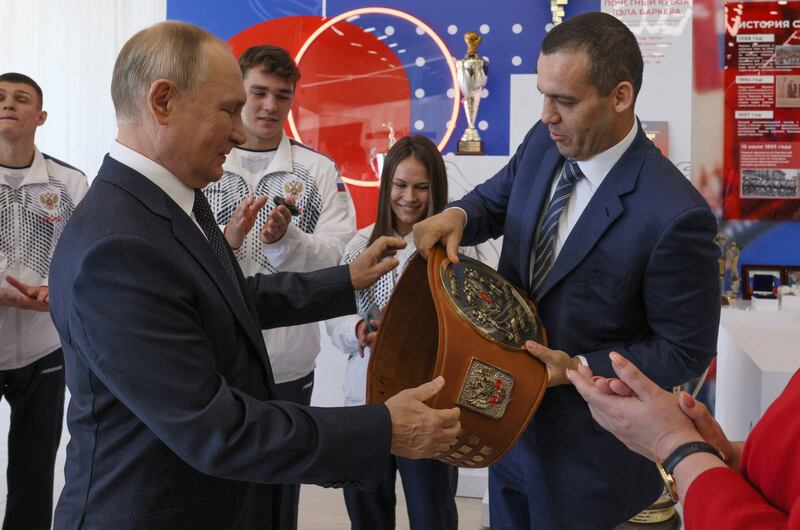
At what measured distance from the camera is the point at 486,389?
1.59m

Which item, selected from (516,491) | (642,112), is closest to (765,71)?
(642,112)

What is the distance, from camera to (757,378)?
2.01 meters

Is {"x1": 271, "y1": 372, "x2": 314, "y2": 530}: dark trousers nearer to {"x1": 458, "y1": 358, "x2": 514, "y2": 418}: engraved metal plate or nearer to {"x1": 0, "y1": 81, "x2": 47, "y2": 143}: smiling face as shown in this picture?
{"x1": 458, "y1": 358, "x2": 514, "y2": 418}: engraved metal plate

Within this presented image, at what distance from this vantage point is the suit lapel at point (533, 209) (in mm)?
1922

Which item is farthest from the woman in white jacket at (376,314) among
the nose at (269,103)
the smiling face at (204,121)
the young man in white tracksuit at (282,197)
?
the smiling face at (204,121)

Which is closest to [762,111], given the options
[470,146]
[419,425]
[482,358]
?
[470,146]

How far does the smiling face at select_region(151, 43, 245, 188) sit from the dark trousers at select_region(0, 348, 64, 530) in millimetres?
2058

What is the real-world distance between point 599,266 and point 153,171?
91 cm

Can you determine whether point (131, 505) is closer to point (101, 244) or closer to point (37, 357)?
point (101, 244)

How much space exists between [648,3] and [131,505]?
430cm

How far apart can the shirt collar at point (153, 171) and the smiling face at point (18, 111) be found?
2108mm

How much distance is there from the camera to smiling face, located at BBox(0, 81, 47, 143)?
3.30 meters

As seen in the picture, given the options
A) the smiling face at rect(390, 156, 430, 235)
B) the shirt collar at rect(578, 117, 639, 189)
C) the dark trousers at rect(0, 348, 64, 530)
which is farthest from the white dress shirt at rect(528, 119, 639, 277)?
the dark trousers at rect(0, 348, 64, 530)

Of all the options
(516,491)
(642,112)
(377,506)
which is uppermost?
(642,112)
